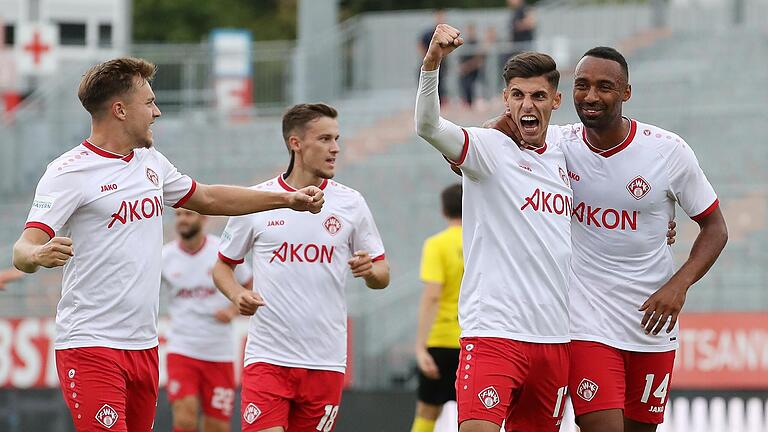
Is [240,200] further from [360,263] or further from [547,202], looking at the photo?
[547,202]

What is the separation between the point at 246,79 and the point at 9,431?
1080cm

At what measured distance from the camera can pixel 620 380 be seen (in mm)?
7344

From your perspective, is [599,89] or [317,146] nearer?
[599,89]

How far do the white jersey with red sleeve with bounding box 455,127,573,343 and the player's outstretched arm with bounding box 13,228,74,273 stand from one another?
6.54 ft

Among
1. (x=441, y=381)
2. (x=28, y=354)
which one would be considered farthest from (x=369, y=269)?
(x=28, y=354)

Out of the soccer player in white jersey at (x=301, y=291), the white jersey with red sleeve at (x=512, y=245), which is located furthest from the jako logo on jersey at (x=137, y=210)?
the white jersey with red sleeve at (x=512, y=245)

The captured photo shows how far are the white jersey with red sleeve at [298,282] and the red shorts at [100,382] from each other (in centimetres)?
128

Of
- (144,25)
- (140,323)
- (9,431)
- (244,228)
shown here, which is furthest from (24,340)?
(144,25)

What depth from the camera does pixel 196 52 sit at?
2342 centimetres

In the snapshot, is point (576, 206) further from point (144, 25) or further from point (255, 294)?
point (144, 25)

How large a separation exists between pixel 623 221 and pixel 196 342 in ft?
15.9

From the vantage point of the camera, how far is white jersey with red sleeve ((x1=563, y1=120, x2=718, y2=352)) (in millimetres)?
7355

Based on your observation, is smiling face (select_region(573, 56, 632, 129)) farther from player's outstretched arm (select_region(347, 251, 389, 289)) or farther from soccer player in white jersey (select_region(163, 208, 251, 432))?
soccer player in white jersey (select_region(163, 208, 251, 432))

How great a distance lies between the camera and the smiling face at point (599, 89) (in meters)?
7.23
